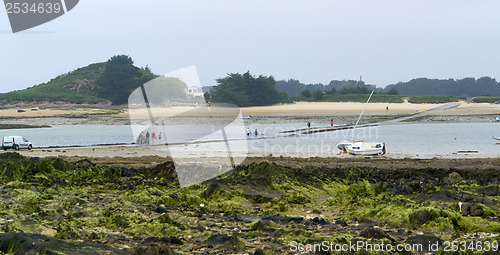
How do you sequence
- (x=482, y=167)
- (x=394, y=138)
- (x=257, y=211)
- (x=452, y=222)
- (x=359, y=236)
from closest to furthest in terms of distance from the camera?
(x=359, y=236) → (x=452, y=222) → (x=257, y=211) → (x=482, y=167) → (x=394, y=138)

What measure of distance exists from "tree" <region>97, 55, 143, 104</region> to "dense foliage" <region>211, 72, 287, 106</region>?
18.5 metres

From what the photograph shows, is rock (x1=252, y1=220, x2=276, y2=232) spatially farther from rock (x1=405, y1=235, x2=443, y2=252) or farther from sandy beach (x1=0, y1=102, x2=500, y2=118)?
sandy beach (x1=0, y1=102, x2=500, y2=118)

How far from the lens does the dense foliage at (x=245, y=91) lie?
115 m

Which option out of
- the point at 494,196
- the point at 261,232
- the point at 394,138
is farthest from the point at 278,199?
the point at 394,138

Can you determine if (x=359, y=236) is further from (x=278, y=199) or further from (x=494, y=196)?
(x=494, y=196)

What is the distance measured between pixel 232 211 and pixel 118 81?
11218 centimetres

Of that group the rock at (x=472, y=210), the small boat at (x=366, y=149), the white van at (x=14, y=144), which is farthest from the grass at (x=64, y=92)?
the rock at (x=472, y=210)

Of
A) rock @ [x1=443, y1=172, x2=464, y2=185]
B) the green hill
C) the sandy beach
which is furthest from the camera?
the green hill

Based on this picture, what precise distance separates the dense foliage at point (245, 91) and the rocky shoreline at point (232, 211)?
310 ft

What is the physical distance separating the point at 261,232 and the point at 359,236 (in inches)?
77.1

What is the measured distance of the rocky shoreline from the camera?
1035 centimetres

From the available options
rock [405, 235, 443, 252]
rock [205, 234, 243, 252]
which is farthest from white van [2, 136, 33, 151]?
rock [405, 235, 443, 252]

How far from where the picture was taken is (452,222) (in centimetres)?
1205

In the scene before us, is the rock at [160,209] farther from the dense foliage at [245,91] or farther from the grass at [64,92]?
the grass at [64,92]
